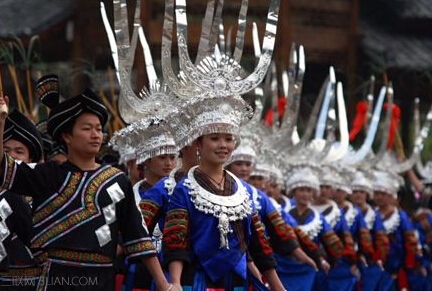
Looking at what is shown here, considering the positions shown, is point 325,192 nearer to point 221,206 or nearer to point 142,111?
point 142,111

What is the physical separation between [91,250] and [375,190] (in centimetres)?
749

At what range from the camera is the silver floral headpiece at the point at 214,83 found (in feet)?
26.0

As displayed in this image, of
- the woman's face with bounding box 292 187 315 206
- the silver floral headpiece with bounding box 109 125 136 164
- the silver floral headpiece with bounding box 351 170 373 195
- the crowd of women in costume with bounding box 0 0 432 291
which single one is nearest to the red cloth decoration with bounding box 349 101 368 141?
the silver floral headpiece with bounding box 351 170 373 195

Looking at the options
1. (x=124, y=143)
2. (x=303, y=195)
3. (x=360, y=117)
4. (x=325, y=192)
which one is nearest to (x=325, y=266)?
(x=303, y=195)

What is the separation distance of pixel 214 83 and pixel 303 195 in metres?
4.76


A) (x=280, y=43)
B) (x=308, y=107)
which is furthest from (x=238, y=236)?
(x=280, y=43)

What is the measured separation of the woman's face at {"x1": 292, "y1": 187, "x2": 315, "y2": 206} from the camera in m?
12.6

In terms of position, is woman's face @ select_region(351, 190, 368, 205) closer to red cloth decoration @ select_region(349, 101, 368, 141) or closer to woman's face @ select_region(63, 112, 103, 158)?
red cloth decoration @ select_region(349, 101, 368, 141)

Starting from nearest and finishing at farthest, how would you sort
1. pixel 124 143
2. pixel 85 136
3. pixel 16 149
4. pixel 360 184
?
1. pixel 85 136
2. pixel 16 149
3. pixel 124 143
4. pixel 360 184

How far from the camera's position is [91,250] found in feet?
23.9

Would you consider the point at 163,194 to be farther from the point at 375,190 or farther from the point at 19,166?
the point at 375,190

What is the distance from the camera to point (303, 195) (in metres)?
12.6

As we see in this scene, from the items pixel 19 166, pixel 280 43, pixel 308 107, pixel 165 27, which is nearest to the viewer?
pixel 19 166

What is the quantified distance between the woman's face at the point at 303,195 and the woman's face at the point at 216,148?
4.70 meters
